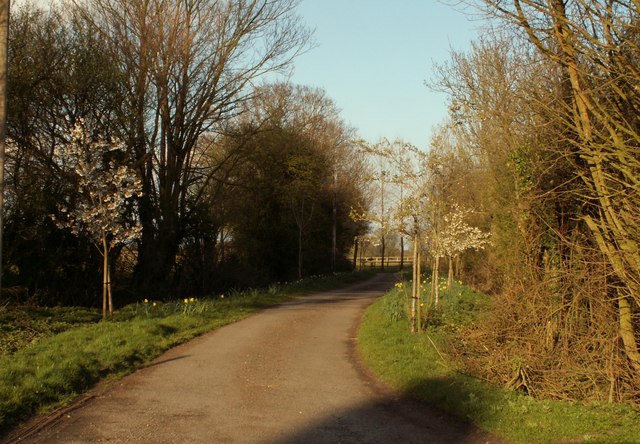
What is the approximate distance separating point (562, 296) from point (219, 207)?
79.9 feet

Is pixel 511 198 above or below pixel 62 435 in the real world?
above

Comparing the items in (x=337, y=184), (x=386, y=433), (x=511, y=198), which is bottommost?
(x=386, y=433)

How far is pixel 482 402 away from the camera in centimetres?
781

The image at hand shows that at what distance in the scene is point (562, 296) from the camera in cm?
923

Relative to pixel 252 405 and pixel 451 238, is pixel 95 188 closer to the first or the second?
A: pixel 451 238

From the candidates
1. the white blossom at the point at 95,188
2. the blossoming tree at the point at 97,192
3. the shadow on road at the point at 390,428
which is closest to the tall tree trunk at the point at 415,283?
the shadow on road at the point at 390,428

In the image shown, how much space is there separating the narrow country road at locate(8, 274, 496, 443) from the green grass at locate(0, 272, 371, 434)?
1.38ft

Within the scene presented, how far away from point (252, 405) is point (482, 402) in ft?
9.49

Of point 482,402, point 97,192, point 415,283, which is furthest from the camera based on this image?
point 97,192

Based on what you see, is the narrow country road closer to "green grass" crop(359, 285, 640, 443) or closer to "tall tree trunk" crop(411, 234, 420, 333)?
"green grass" crop(359, 285, 640, 443)

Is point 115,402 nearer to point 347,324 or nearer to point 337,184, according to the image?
point 347,324

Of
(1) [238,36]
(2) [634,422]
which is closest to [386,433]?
(2) [634,422]

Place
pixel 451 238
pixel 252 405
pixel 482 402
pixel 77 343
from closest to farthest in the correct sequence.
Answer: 1. pixel 482 402
2. pixel 252 405
3. pixel 77 343
4. pixel 451 238

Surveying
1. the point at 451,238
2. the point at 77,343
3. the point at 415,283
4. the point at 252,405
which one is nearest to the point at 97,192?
the point at 77,343
